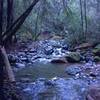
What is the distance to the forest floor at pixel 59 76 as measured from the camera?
30.7 feet

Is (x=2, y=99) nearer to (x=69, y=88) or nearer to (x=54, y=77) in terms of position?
(x=69, y=88)

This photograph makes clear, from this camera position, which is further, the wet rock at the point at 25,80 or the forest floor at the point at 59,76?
the wet rock at the point at 25,80

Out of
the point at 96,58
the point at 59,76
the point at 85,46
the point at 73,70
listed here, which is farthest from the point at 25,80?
the point at 85,46

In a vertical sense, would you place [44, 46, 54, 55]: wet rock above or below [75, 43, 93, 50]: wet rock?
below

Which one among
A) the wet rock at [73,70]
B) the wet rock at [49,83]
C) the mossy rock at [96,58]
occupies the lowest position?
the mossy rock at [96,58]

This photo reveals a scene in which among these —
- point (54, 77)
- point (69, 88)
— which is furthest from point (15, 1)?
point (69, 88)

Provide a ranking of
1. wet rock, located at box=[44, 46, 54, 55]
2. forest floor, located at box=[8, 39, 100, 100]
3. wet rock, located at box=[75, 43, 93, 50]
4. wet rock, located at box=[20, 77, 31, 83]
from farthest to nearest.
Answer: wet rock, located at box=[75, 43, 93, 50]
wet rock, located at box=[44, 46, 54, 55]
wet rock, located at box=[20, 77, 31, 83]
forest floor, located at box=[8, 39, 100, 100]

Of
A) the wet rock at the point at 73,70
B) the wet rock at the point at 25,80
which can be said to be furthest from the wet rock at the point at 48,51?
the wet rock at the point at 25,80

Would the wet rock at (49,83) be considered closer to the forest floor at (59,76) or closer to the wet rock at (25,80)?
the forest floor at (59,76)

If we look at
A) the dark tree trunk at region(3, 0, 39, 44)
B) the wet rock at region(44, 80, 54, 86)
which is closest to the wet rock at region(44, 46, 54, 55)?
the wet rock at region(44, 80, 54, 86)

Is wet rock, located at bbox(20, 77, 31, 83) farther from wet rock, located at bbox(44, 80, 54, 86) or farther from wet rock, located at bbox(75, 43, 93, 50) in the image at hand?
wet rock, located at bbox(75, 43, 93, 50)

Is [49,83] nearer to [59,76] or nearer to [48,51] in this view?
[59,76]

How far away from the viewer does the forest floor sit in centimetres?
936

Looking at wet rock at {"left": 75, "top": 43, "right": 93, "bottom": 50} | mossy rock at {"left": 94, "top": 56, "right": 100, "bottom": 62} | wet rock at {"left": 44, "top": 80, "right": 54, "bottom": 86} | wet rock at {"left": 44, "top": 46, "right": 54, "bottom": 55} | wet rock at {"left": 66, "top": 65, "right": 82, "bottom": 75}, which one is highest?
wet rock at {"left": 44, "top": 80, "right": 54, "bottom": 86}
